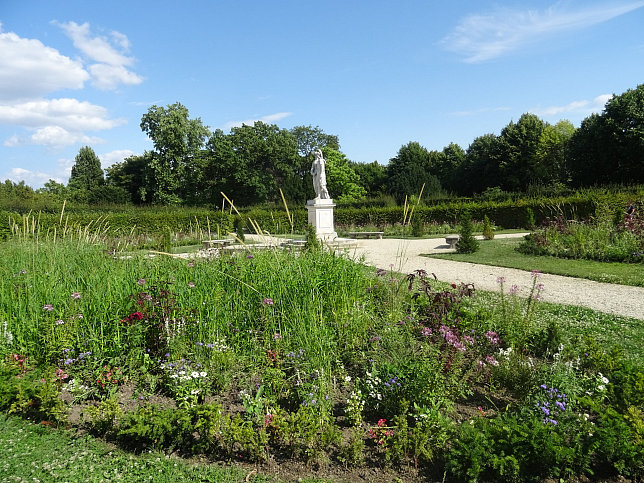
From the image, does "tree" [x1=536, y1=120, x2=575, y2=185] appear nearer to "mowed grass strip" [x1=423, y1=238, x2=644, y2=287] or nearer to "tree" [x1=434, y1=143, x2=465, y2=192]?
"tree" [x1=434, y1=143, x2=465, y2=192]

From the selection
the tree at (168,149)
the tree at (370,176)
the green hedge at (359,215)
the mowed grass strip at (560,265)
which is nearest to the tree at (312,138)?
the tree at (370,176)

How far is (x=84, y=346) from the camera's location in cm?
386

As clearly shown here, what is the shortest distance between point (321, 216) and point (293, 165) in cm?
2910

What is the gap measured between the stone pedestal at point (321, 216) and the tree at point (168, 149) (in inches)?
1036

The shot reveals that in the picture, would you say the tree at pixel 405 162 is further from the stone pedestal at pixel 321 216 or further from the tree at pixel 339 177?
the stone pedestal at pixel 321 216

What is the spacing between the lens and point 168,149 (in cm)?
4128

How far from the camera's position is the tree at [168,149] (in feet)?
133

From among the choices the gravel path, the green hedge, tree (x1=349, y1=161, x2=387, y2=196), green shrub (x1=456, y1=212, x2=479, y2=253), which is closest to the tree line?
tree (x1=349, y1=161, x2=387, y2=196)

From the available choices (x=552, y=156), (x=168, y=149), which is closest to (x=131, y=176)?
(x=168, y=149)

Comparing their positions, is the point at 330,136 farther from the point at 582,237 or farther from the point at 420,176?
the point at 582,237

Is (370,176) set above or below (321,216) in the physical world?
above

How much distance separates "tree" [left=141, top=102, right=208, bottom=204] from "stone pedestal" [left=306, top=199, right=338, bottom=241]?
2631 cm

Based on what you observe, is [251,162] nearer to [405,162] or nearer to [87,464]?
[405,162]

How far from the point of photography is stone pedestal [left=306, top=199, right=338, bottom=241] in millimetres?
17453
